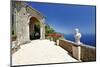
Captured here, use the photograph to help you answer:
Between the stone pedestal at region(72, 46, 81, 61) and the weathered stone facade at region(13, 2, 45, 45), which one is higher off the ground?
the weathered stone facade at region(13, 2, 45, 45)

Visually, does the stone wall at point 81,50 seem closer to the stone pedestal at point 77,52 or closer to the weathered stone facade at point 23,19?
the stone pedestal at point 77,52

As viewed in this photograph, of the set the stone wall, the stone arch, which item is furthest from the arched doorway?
the stone wall

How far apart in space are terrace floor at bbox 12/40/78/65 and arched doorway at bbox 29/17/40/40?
0.20ft

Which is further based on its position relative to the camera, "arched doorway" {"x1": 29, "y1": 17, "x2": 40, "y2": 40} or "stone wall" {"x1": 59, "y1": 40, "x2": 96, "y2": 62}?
"stone wall" {"x1": 59, "y1": 40, "x2": 96, "y2": 62}

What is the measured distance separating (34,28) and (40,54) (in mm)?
317

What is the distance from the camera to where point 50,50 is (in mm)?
2500

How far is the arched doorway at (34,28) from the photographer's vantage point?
241 cm

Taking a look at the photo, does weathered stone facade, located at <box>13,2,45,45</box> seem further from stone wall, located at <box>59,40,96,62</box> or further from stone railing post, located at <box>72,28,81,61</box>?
stone railing post, located at <box>72,28,81,61</box>

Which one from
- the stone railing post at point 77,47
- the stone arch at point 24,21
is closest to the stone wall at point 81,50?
the stone railing post at point 77,47

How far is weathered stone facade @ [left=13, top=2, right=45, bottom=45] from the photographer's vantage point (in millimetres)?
2338

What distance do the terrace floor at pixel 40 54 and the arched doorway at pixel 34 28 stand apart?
0.20ft

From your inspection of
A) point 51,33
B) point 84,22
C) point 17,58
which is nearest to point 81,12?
point 84,22

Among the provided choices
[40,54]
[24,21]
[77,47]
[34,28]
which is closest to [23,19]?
[24,21]

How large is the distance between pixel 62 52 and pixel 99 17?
698mm
